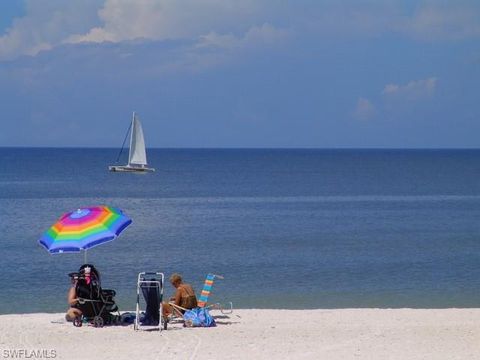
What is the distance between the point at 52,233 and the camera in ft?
51.4

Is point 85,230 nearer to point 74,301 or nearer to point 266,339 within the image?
point 74,301

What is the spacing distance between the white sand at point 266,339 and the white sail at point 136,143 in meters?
50.1

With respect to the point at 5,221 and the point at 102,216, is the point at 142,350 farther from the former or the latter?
the point at 5,221

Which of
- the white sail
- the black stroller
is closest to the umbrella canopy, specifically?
the black stroller

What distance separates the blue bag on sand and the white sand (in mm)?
206

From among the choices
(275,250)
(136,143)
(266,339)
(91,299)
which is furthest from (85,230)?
(136,143)

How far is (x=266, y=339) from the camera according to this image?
574 inches

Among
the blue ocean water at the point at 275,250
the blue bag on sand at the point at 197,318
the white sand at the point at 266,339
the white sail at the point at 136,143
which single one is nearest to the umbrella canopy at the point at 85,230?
the white sand at the point at 266,339

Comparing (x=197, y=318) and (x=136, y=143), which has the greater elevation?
(x=136, y=143)

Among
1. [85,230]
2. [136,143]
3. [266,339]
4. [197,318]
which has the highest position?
[136,143]

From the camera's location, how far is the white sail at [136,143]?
6705 centimetres

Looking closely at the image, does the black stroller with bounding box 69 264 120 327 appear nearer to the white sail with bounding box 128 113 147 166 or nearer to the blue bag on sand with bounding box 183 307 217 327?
the blue bag on sand with bounding box 183 307 217 327

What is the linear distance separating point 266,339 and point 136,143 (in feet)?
184

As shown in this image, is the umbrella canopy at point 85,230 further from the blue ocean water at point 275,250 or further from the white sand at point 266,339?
the blue ocean water at point 275,250
